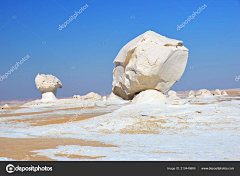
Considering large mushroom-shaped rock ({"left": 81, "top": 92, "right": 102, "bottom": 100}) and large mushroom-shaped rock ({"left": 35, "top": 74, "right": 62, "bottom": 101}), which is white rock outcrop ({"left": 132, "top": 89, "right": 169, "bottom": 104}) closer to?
large mushroom-shaped rock ({"left": 35, "top": 74, "right": 62, "bottom": 101})

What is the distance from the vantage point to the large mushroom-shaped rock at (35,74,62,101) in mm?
27391

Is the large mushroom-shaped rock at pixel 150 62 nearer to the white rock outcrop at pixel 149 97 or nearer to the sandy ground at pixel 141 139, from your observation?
the white rock outcrop at pixel 149 97

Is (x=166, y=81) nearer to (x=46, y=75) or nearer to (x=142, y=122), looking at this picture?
(x=142, y=122)

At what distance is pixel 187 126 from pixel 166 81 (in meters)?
8.24

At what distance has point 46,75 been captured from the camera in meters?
28.5

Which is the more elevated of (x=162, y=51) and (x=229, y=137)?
(x=162, y=51)

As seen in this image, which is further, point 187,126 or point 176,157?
point 187,126

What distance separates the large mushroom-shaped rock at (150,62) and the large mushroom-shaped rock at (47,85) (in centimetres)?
1225

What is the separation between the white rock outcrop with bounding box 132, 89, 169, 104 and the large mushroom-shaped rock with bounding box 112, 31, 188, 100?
0.49 metres
